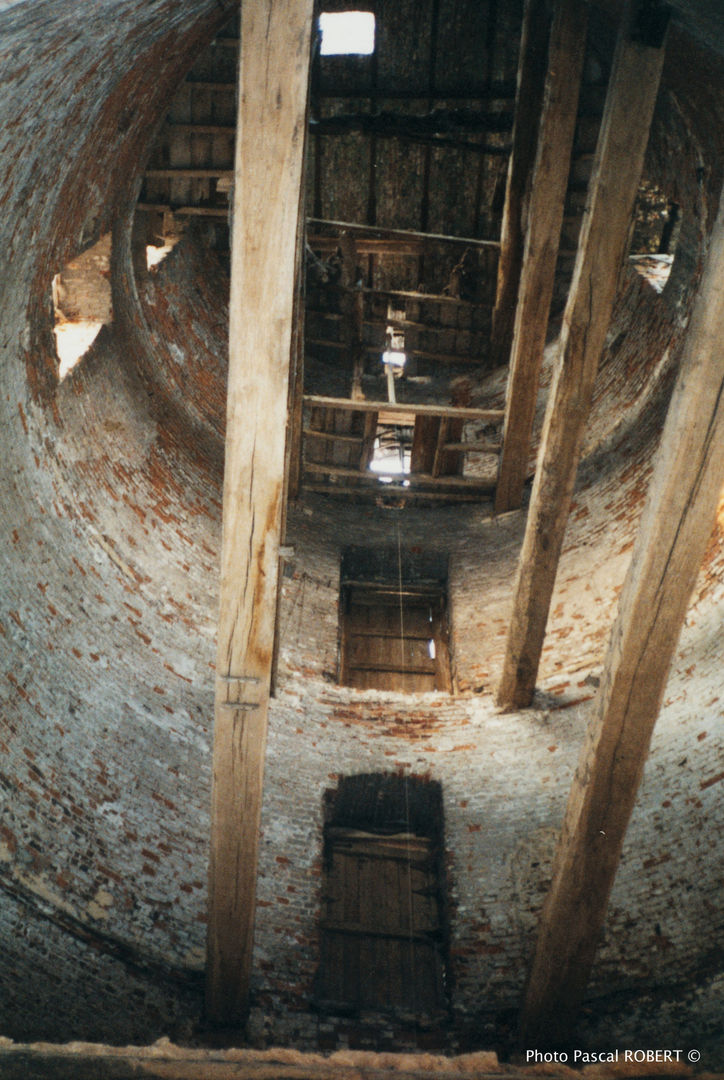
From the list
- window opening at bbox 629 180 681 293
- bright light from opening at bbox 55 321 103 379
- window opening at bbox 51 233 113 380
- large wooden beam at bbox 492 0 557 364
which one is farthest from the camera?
window opening at bbox 629 180 681 293

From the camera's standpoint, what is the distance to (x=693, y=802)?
5.40 metres

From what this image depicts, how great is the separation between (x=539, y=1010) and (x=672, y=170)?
597 centimetres

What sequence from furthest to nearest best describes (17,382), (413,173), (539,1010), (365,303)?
(365,303) → (413,173) → (17,382) → (539,1010)

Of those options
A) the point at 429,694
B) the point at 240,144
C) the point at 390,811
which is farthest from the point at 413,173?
the point at 240,144

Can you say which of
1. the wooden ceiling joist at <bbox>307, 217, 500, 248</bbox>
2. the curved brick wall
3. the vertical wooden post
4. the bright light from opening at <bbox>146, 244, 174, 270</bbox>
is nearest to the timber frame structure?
the curved brick wall

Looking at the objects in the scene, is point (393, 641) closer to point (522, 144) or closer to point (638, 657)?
point (522, 144)

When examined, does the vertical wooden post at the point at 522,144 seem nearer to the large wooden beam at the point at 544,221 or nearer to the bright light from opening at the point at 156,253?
the large wooden beam at the point at 544,221

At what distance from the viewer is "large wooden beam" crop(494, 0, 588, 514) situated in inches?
246

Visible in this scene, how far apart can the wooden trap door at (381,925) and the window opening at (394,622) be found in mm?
1680

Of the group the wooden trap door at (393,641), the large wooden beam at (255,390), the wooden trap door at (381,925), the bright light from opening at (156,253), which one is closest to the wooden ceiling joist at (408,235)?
the bright light from opening at (156,253)

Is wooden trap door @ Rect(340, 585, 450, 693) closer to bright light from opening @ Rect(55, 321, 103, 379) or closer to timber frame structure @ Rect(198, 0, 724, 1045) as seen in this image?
timber frame structure @ Rect(198, 0, 724, 1045)

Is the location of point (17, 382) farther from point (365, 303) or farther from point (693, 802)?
point (365, 303)

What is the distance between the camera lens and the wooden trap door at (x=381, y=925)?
555 centimetres

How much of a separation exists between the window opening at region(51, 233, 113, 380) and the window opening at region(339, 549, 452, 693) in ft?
9.97
